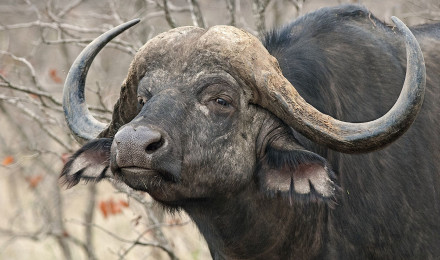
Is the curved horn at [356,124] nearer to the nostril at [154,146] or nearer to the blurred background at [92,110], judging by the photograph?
the nostril at [154,146]

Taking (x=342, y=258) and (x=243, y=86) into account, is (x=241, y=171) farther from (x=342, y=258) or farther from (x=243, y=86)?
(x=342, y=258)

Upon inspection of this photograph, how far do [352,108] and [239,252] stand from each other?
111cm

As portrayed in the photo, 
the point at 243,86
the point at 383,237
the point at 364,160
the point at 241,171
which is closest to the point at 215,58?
the point at 243,86

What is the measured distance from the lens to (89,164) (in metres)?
5.01

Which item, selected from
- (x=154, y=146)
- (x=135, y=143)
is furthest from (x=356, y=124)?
(x=135, y=143)

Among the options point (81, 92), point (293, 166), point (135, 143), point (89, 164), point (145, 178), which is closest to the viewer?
point (135, 143)

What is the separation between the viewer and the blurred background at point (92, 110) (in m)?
7.18

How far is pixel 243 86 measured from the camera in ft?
15.7

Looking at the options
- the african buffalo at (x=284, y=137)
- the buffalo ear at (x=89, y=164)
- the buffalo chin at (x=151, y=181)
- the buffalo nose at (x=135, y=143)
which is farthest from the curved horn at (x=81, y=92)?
the buffalo nose at (x=135, y=143)

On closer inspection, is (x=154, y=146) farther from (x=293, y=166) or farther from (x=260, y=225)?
(x=260, y=225)

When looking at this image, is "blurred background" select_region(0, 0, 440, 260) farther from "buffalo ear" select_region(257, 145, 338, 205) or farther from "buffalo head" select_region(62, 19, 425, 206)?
"buffalo ear" select_region(257, 145, 338, 205)

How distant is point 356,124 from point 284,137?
18.4 inches

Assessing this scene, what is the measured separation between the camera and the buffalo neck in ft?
15.9

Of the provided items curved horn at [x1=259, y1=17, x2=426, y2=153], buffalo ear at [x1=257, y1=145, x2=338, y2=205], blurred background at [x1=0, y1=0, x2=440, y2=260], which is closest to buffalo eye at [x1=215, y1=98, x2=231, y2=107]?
curved horn at [x1=259, y1=17, x2=426, y2=153]
